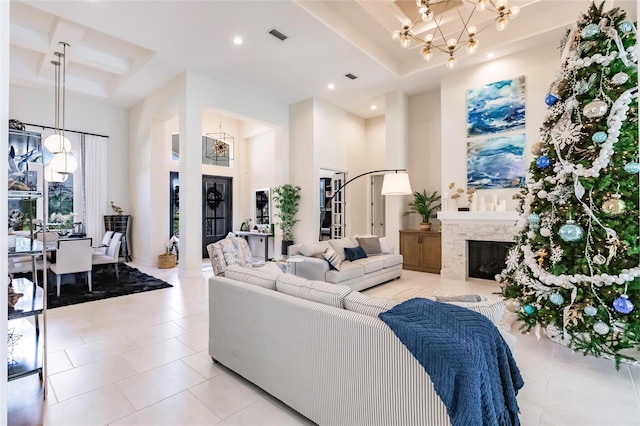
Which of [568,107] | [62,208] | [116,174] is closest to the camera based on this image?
[568,107]

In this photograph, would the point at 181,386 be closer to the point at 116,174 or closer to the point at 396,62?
the point at 396,62

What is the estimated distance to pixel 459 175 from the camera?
6.19 metres

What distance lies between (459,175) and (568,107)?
354 cm

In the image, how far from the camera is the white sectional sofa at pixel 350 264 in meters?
4.63

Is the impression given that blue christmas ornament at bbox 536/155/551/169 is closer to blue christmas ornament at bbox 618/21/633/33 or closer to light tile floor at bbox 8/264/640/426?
blue christmas ornament at bbox 618/21/633/33

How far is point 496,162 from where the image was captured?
227 inches

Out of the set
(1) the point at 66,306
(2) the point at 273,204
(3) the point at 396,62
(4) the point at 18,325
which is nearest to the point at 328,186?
(2) the point at 273,204

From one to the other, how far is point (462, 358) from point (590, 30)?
9.72ft

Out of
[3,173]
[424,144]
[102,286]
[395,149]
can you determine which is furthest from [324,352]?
[424,144]

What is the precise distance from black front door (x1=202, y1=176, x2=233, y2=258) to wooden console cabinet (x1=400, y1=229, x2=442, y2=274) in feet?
16.7

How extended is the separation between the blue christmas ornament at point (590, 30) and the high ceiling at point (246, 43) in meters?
2.25

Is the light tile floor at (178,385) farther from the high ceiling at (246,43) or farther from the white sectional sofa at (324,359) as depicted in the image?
the high ceiling at (246,43)

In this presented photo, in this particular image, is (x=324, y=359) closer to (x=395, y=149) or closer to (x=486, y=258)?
(x=486, y=258)

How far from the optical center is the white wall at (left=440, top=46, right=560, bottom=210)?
209 inches
